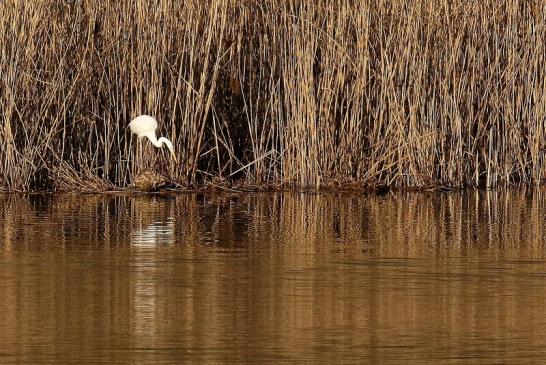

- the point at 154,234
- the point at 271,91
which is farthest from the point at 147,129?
the point at 154,234

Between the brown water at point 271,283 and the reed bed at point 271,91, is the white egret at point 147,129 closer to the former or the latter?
the reed bed at point 271,91

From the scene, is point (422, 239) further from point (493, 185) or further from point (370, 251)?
→ point (493, 185)

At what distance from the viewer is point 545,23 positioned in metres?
11.8

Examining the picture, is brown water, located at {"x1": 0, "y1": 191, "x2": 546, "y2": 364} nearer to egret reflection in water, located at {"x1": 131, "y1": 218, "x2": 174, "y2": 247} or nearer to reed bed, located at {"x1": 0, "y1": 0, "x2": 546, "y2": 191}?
egret reflection in water, located at {"x1": 131, "y1": 218, "x2": 174, "y2": 247}

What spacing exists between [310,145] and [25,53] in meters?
2.28

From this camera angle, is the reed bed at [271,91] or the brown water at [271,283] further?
the reed bed at [271,91]

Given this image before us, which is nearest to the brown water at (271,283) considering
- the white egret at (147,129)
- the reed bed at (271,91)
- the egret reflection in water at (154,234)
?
the egret reflection in water at (154,234)

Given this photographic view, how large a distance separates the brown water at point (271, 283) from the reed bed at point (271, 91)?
1101 millimetres

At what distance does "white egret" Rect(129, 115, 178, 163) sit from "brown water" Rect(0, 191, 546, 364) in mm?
737

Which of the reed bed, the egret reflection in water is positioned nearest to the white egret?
the reed bed

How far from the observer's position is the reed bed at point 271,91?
10984 millimetres

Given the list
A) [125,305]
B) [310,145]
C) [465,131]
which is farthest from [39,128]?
[125,305]

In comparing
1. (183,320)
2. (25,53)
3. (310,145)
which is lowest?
(183,320)

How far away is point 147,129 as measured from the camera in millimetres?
10656
